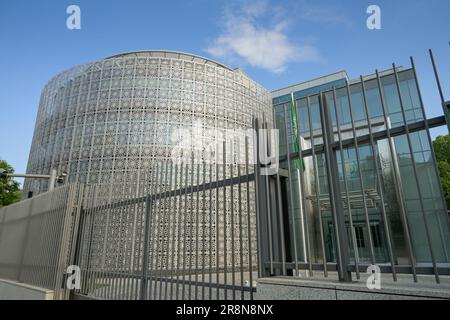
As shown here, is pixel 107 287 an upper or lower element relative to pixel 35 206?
lower

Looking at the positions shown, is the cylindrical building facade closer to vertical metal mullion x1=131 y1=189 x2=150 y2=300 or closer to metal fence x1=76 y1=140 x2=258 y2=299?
metal fence x1=76 y1=140 x2=258 y2=299

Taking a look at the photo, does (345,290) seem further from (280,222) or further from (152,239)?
(152,239)

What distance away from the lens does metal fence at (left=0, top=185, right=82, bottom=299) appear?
6.18 metres

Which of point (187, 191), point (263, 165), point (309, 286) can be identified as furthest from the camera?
point (187, 191)

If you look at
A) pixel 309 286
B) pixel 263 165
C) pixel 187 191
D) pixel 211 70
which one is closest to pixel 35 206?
pixel 187 191

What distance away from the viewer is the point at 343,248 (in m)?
2.49

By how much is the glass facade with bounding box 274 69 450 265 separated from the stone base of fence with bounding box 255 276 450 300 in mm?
236

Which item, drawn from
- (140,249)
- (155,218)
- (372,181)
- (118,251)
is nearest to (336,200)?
(155,218)

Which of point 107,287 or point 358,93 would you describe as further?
point 358,93

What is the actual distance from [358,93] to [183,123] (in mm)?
13406

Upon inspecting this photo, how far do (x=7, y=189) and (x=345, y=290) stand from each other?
30.1m

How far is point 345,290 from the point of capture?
2174mm
